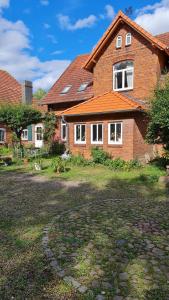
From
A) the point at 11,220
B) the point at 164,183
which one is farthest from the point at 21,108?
the point at 11,220

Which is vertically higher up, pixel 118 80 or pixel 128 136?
pixel 118 80

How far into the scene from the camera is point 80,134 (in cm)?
1930

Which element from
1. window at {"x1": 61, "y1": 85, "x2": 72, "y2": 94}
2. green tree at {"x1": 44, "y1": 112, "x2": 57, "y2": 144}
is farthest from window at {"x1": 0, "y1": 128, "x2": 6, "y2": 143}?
window at {"x1": 61, "y1": 85, "x2": 72, "y2": 94}

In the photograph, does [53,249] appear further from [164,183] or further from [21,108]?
[21,108]

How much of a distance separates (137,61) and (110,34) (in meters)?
3.12

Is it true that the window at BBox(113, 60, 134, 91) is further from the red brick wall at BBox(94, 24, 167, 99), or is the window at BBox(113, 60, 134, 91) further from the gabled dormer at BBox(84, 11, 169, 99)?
the red brick wall at BBox(94, 24, 167, 99)

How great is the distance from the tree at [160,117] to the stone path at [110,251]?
6.25 metres

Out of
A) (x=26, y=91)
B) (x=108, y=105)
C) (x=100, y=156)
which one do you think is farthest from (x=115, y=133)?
(x=26, y=91)

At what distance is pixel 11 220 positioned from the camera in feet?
22.9

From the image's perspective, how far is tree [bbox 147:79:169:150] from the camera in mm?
12625

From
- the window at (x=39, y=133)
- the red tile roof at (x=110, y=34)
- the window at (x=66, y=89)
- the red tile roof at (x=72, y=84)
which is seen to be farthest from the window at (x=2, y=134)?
the red tile roof at (x=110, y=34)

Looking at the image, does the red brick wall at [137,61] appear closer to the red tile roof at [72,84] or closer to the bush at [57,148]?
the red tile roof at [72,84]

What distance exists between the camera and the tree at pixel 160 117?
1262 centimetres

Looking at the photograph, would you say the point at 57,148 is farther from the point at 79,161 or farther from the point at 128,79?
the point at 128,79
